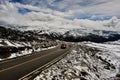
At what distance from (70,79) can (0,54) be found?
48.4 feet

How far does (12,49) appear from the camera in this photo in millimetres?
29312

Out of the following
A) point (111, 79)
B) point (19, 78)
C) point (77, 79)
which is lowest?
point (111, 79)

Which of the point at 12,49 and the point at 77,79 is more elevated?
the point at 12,49

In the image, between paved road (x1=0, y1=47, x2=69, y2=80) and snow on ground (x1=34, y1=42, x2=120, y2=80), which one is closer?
paved road (x1=0, y1=47, x2=69, y2=80)

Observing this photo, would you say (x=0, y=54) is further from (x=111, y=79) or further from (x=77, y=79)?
(x=111, y=79)

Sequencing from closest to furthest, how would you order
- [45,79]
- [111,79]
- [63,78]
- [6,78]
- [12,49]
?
[6,78]
[45,79]
[63,78]
[111,79]
[12,49]

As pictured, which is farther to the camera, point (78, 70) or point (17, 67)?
point (78, 70)

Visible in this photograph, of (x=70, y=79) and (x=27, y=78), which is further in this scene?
(x=70, y=79)

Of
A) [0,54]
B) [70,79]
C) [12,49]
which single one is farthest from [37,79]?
[12,49]

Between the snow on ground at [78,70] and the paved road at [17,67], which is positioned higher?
the paved road at [17,67]

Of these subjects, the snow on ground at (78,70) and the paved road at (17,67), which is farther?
the snow on ground at (78,70)

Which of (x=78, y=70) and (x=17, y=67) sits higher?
(x=17, y=67)

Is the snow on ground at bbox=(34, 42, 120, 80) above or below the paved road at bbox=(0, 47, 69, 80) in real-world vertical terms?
below

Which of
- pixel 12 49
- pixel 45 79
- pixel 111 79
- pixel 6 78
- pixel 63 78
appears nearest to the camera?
pixel 6 78
